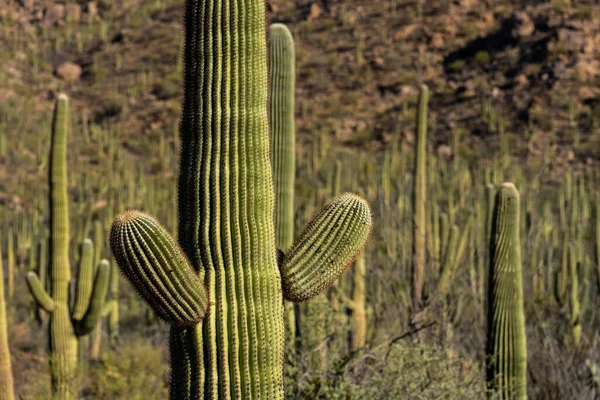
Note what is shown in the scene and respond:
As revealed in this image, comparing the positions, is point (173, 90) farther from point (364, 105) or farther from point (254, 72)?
point (254, 72)

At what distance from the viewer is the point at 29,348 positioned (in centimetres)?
1716

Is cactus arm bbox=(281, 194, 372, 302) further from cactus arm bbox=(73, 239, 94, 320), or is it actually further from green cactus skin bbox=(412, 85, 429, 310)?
cactus arm bbox=(73, 239, 94, 320)

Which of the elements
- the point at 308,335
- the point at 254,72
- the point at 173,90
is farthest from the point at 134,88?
the point at 254,72

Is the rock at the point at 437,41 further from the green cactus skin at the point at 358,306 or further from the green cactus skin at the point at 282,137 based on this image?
the green cactus skin at the point at 282,137

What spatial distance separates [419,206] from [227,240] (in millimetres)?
8101

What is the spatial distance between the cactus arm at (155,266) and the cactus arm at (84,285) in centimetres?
647

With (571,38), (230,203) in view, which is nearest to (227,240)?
(230,203)

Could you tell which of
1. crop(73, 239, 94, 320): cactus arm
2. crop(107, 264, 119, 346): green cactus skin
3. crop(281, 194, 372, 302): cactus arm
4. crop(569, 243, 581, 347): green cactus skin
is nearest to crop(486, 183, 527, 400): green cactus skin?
crop(569, 243, 581, 347): green cactus skin

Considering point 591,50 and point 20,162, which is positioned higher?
point 591,50

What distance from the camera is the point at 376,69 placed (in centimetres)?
4253

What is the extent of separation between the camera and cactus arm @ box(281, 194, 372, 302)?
472 centimetres

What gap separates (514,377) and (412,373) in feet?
3.39

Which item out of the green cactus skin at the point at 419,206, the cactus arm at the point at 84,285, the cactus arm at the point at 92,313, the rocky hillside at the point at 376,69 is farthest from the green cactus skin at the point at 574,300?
the rocky hillside at the point at 376,69

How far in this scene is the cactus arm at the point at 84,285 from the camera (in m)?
10.6
